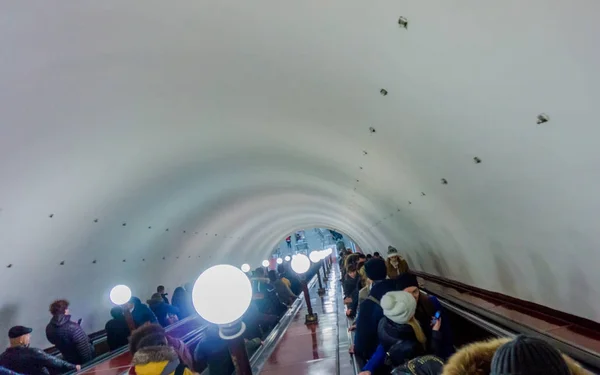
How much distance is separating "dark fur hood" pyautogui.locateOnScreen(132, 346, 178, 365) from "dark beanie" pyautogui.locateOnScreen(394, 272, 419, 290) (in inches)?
84.5

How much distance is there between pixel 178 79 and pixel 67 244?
547cm

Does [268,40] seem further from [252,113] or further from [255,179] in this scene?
[255,179]

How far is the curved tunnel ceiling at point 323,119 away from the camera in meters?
3.12

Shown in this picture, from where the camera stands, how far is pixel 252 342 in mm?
7387

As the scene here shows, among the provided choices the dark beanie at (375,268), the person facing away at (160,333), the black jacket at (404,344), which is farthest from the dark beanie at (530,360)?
the dark beanie at (375,268)

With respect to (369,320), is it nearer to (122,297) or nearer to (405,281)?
(405,281)

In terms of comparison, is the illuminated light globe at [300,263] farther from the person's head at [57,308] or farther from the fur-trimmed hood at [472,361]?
the fur-trimmed hood at [472,361]

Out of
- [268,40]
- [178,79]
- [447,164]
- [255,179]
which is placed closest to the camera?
[268,40]

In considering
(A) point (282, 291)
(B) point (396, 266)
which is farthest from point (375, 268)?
(A) point (282, 291)

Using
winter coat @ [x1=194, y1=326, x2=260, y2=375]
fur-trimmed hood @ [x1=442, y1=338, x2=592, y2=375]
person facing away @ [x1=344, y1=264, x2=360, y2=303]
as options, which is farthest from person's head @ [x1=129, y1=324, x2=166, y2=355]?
person facing away @ [x1=344, y1=264, x2=360, y2=303]

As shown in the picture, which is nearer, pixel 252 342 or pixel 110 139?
pixel 110 139

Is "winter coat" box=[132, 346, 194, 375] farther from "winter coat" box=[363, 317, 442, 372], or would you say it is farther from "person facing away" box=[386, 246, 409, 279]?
"person facing away" box=[386, 246, 409, 279]

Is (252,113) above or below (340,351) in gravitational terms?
above

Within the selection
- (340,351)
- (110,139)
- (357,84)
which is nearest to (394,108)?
(357,84)
